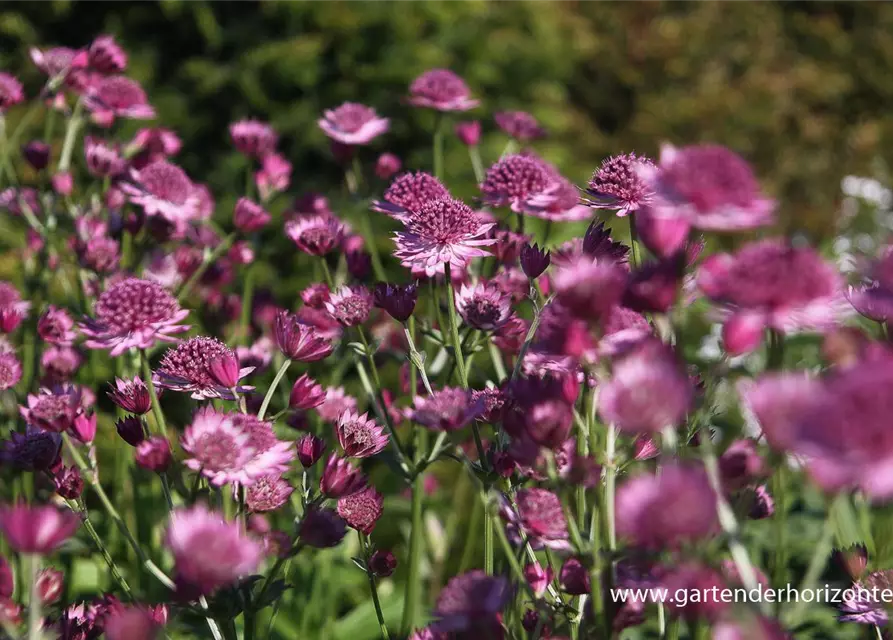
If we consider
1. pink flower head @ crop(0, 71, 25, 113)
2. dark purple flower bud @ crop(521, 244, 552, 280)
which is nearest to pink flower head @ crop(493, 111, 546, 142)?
dark purple flower bud @ crop(521, 244, 552, 280)

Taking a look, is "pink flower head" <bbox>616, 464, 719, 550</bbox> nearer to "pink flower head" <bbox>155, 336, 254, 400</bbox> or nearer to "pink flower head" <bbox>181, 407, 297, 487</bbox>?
"pink flower head" <bbox>181, 407, 297, 487</bbox>

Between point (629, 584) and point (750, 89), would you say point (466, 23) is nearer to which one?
point (750, 89)

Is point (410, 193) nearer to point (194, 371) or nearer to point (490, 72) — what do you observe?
A: point (194, 371)

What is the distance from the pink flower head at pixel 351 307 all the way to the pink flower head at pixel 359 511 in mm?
206

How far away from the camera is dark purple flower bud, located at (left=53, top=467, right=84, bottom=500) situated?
2.88 feet

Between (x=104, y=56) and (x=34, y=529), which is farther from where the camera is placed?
(x=104, y=56)

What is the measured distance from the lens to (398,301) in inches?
37.2

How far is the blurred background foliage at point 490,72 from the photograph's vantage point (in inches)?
126

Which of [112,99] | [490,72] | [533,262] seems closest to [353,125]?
[112,99]

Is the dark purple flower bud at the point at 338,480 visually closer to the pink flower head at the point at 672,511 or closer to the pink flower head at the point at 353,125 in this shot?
the pink flower head at the point at 672,511

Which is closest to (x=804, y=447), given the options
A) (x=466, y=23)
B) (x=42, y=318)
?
(x=42, y=318)

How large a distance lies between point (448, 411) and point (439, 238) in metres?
0.30

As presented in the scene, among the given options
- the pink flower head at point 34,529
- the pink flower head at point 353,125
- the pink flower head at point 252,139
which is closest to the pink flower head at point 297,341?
the pink flower head at point 34,529

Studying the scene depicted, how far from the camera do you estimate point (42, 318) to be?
46.7 inches
